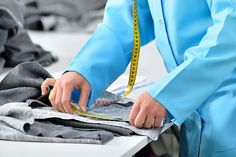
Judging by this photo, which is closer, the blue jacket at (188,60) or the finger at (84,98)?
the blue jacket at (188,60)

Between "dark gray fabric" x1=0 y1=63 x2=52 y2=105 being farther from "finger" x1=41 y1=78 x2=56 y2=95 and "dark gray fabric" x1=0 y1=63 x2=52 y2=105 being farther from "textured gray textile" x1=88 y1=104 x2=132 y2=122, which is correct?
"textured gray textile" x1=88 y1=104 x2=132 y2=122

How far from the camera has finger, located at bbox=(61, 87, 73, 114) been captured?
1.01 m

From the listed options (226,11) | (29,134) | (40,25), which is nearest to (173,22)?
(226,11)

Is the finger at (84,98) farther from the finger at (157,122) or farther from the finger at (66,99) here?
the finger at (157,122)

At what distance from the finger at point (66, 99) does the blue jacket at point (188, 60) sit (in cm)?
7

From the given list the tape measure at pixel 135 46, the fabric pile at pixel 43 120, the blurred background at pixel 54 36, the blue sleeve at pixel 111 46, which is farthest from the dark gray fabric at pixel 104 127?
the blurred background at pixel 54 36

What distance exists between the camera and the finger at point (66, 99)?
1010 millimetres

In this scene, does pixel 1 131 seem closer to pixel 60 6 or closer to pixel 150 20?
pixel 150 20

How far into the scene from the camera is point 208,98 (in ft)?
3.41

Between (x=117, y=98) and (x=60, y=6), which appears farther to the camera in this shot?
(x=60, y=6)

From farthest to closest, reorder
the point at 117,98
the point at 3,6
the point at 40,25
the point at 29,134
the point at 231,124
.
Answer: the point at 40,25
the point at 3,6
the point at 117,98
the point at 231,124
the point at 29,134

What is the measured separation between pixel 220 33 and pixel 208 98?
163 mm

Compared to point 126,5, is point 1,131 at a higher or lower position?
lower

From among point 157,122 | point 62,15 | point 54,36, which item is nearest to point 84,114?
point 157,122
